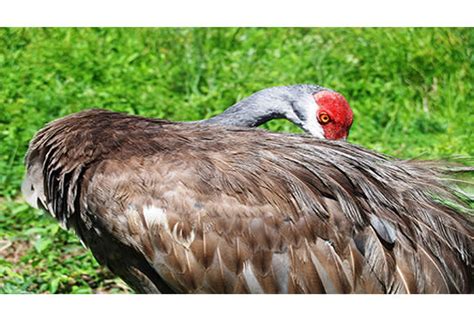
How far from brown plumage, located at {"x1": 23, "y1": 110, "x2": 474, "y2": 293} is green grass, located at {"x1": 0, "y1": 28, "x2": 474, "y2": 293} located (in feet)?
3.79

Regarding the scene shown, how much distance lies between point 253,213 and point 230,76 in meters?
2.48

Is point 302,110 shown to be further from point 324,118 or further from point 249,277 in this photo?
point 249,277

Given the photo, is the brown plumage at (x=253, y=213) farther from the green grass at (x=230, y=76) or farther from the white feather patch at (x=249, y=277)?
the green grass at (x=230, y=76)

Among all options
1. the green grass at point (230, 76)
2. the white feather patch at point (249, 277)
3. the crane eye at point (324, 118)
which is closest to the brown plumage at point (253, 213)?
the white feather patch at point (249, 277)

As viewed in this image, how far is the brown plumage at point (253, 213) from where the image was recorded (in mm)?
3438

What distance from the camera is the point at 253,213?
3.45 meters

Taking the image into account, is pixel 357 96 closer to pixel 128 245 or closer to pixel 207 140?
pixel 207 140

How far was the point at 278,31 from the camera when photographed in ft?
18.6

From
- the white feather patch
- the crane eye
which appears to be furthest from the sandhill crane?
the white feather patch

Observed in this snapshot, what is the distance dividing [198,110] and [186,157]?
202 centimetres

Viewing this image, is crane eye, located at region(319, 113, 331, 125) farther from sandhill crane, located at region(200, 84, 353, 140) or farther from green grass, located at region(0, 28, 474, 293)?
green grass, located at region(0, 28, 474, 293)

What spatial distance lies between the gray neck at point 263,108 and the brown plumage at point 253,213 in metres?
0.78

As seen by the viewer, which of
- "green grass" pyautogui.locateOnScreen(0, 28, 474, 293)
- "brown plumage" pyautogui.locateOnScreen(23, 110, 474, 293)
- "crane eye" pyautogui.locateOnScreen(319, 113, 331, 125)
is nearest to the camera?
"brown plumage" pyautogui.locateOnScreen(23, 110, 474, 293)

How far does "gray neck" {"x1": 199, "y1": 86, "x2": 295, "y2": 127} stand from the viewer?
4613 mm
